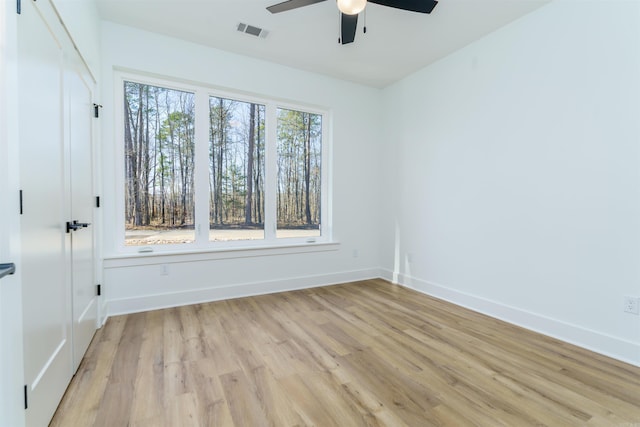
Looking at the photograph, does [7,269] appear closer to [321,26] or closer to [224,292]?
[224,292]

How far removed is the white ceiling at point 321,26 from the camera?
2.61 meters

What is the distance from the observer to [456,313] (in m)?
3.04

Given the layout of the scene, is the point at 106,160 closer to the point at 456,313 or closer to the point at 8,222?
the point at 8,222

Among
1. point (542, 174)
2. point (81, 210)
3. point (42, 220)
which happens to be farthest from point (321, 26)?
point (42, 220)

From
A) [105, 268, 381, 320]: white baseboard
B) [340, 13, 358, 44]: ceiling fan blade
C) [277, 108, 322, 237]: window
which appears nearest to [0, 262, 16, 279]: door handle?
[105, 268, 381, 320]: white baseboard

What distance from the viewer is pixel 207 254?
3.33m

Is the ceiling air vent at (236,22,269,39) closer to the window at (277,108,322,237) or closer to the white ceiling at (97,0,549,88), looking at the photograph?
the white ceiling at (97,0,549,88)

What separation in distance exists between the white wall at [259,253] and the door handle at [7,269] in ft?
6.51

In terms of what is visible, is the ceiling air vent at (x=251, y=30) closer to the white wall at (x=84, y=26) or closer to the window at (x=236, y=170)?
the window at (x=236, y=170)

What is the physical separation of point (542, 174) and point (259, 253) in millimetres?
3093

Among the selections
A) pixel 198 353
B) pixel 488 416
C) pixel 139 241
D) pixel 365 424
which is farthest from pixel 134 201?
pixel 488 416

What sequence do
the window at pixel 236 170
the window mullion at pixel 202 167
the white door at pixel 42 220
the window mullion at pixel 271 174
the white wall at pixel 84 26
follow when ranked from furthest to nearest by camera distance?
1. the window mullion at pixel 271 174
2. the window at pixel 236 170
3. the window mullion at pixel 202 167
4. the white wall at pixel 84 26
5. the white door at pixel 42 220

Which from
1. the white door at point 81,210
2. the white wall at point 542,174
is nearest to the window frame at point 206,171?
the white door at point 81,210

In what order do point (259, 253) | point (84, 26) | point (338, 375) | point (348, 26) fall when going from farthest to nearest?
point (259, 253), point (348, 26), point (84, 26), point (338, 375)
